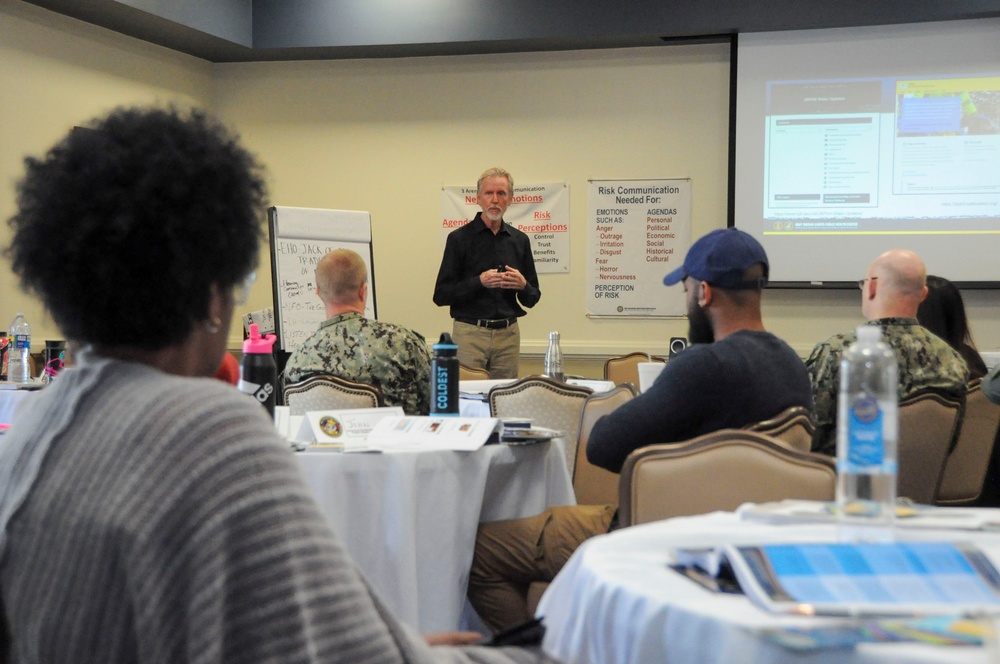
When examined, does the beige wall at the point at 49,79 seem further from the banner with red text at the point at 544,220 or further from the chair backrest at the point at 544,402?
the chair backrest at the point at 544,402

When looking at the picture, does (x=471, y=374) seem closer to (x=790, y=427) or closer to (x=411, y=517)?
(x=411, y=517)

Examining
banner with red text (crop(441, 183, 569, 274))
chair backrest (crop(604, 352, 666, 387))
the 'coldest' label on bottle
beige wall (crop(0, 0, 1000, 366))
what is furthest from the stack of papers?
banner with red text (crop(441, 183, 569, 274))

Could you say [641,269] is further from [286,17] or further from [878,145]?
[286,17]

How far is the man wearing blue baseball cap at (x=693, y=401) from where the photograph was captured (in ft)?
7.42

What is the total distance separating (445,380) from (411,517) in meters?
0.55

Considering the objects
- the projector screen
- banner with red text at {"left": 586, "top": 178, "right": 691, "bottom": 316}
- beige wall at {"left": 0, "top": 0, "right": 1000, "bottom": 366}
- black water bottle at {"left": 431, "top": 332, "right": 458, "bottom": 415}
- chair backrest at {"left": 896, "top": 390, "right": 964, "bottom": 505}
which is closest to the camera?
black water bottle at {"left": 431, "top": 332, "right": 458, "bottom": 415}

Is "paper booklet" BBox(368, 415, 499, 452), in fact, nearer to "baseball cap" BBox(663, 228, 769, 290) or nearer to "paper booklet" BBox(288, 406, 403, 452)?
"paper booklet" BBox(288, 406, 403, 452)

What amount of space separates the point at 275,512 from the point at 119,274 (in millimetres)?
289

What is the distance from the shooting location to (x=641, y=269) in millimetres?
6977

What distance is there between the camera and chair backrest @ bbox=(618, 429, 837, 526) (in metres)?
1.80

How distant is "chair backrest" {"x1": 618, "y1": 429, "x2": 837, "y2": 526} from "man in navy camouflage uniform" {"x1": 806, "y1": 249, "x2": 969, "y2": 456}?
180cm

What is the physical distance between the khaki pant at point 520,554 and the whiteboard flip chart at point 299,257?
3614mm

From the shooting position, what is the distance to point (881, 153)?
21.0 feet

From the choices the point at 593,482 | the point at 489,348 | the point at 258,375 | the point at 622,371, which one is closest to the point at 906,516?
the point at 258,375
